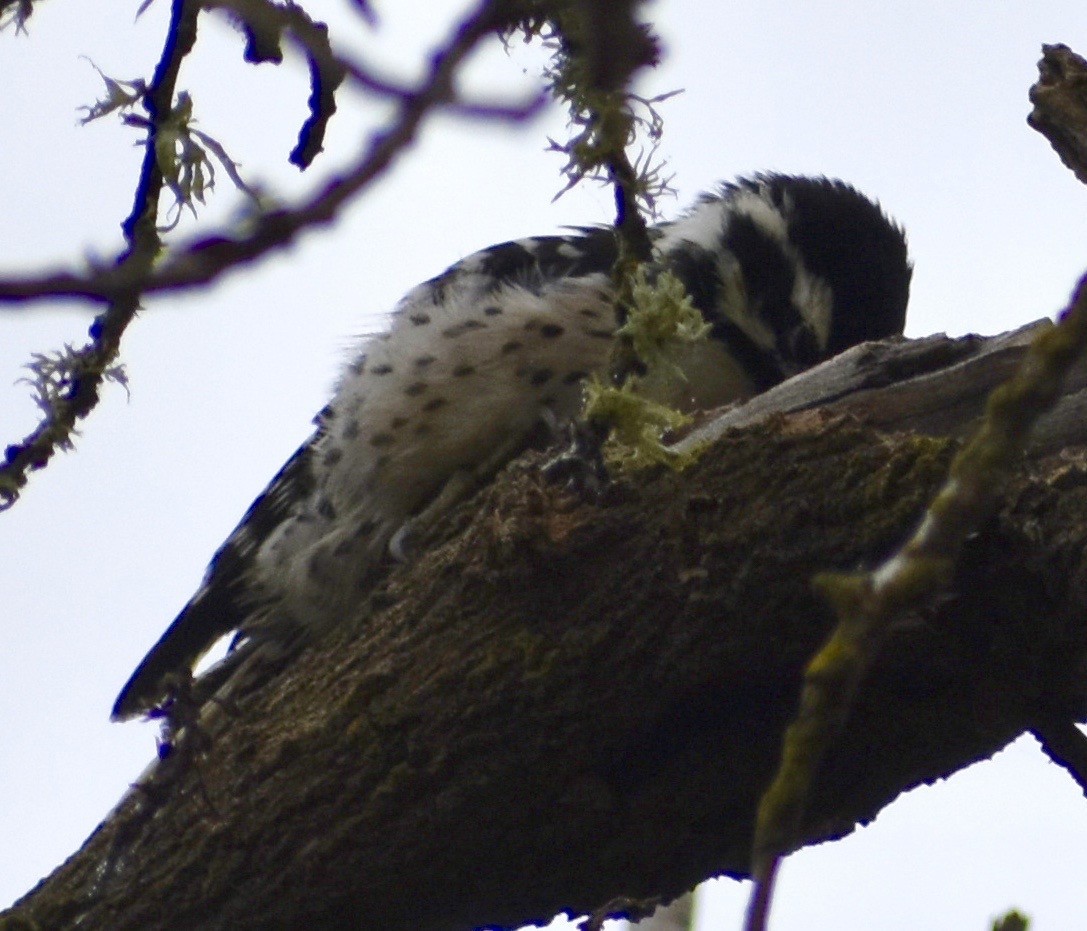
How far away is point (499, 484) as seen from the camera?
352cm

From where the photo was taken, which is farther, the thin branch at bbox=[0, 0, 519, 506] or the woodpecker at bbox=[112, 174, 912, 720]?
the woodpecker at bbox=[112, 174, 912, 720]

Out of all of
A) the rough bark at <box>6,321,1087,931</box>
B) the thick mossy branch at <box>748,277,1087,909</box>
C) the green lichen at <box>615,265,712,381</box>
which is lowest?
the thick mossy branch at <box>748,277,1087,909</box>

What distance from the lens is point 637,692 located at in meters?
3.20

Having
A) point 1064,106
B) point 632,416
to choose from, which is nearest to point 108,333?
point 632,416

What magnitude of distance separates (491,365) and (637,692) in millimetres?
1128

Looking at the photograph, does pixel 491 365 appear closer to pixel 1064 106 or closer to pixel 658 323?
pixel 658 323

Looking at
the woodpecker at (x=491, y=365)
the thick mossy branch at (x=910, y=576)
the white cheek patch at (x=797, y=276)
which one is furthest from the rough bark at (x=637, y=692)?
the thick mossy branch at (x=910, y=576)

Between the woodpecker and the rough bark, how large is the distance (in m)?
0.54

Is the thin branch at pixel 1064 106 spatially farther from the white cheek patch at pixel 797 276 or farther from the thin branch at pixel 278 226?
the thin branch at pixel 278 226

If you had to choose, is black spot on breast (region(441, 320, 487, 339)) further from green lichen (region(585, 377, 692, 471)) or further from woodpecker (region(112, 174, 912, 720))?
green lichen (region(585, 377, 692, 471))

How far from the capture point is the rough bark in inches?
123

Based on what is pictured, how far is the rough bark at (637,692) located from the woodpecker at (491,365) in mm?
537

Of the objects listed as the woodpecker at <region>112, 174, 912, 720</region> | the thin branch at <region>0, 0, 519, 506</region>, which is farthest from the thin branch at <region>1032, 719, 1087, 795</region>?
the thin branch at <region>0, 0, 519, 506</region>

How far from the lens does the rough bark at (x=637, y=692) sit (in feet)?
10.3
